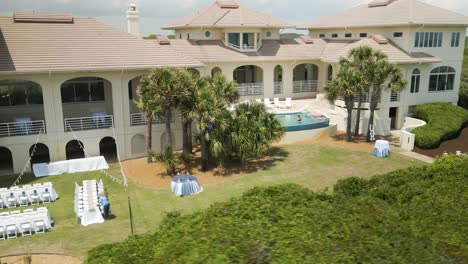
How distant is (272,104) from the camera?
36.7 metres

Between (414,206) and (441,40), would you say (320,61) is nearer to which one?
(441,40)

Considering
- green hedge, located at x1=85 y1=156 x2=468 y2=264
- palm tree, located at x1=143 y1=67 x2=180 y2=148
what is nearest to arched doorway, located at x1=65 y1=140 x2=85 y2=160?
palm tree, located at x1=143 y1=67 x2=180 y2=148

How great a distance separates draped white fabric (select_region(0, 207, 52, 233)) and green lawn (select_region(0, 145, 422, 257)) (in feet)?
1.49

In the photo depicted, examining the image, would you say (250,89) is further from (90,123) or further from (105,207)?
(105,207)

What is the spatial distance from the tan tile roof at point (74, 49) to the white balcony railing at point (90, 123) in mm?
3461

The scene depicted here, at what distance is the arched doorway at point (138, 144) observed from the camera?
27.3 metres

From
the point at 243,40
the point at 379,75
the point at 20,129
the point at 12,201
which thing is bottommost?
the point at 12,201

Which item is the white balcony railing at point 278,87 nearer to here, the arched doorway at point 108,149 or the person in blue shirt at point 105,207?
the arched doorway at point 108,149

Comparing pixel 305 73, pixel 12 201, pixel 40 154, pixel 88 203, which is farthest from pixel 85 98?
pixel 305 73

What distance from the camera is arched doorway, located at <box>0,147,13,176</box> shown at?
24.8 meters

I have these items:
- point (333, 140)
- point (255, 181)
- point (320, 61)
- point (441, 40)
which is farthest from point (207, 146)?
point (441, 40)

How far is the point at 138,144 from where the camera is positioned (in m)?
27.5

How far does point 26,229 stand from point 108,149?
42.0 ft

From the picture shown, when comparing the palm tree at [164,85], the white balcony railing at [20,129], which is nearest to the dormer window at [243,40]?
the palm tree at [164,85]
